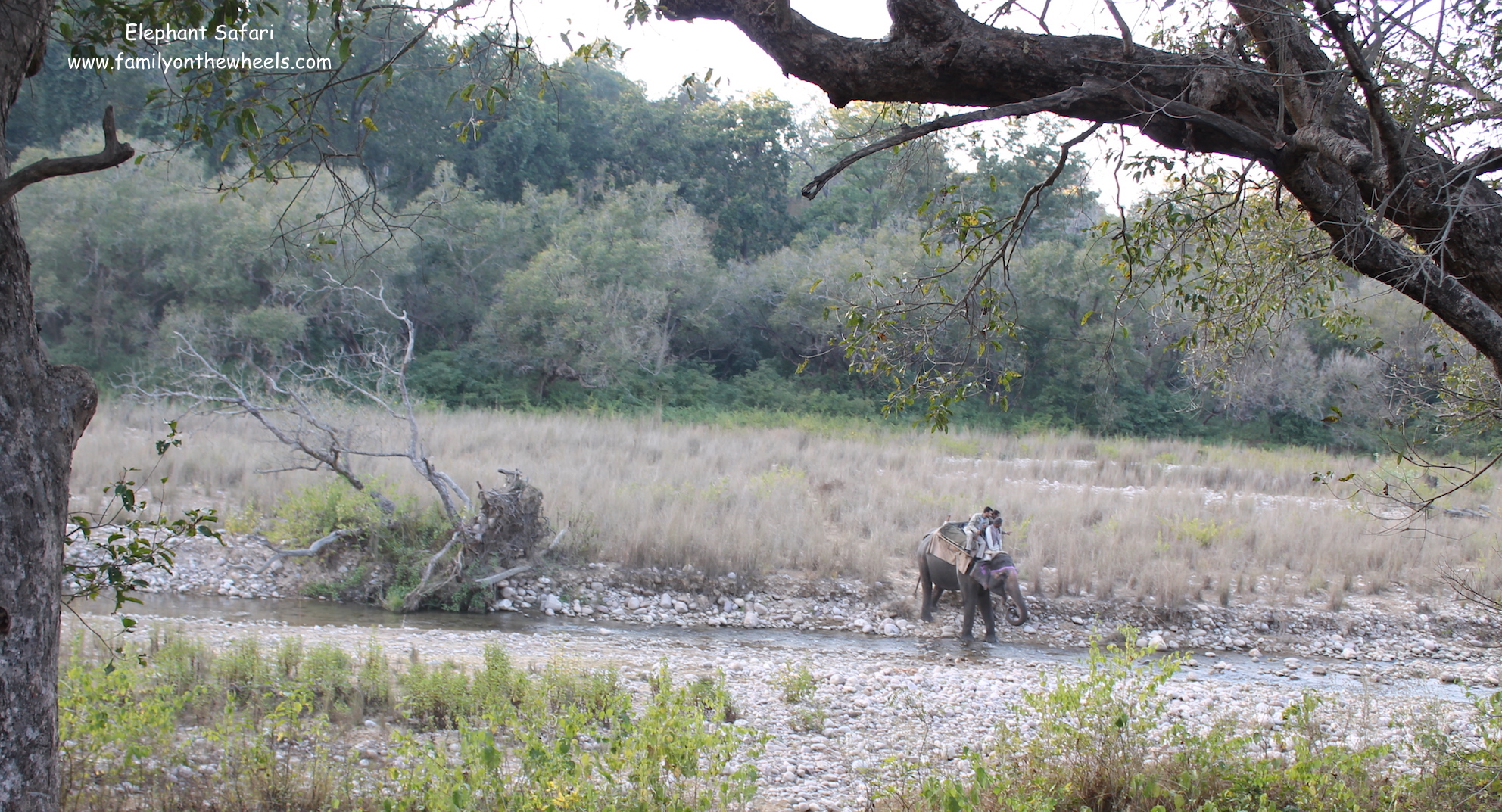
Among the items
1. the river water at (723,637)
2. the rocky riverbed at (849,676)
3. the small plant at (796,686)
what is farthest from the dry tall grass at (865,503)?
the small plant at (796,686)

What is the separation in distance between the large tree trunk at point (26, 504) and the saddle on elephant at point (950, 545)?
30.6 ft

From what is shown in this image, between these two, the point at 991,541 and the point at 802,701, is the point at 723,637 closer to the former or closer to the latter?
the point at 991,541

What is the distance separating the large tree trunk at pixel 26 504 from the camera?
2.69 meters

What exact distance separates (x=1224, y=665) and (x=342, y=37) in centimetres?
1014

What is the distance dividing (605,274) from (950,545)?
19961mm

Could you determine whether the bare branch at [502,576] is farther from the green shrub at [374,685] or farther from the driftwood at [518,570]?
the green shrub at [374,685]

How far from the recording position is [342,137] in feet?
107

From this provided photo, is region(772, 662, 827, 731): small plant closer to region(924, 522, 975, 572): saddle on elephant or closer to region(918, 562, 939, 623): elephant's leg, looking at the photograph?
region(924, 522, 975, 572): saddle on elephant

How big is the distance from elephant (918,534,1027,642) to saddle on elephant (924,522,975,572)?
49 mm

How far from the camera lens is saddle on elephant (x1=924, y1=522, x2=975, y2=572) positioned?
1098 cm

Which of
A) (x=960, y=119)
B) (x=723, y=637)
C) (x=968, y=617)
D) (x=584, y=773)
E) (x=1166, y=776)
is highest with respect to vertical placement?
(x=960, y=119)

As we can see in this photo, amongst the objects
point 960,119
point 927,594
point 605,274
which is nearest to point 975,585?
point 927,594

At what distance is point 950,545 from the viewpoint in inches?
439

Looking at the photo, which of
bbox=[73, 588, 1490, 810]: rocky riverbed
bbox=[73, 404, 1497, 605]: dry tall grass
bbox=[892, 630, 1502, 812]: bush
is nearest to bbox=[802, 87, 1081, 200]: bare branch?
bbox=[892, 630, 1502, 812]: bush
